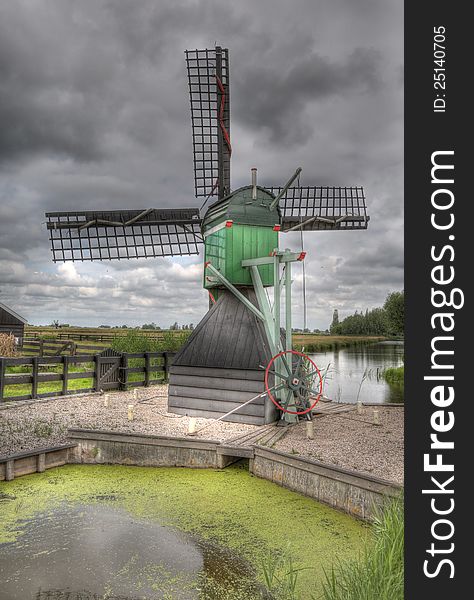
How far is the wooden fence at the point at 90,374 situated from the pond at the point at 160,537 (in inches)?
209

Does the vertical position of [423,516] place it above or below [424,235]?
below

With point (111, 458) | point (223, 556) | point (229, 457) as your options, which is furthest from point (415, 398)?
point (111, 458)

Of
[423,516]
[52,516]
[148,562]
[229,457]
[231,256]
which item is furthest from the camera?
[231,256]

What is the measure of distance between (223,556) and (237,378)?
5.12m

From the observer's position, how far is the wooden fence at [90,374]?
11.7 m

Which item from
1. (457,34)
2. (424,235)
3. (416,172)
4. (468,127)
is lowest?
(424,235)

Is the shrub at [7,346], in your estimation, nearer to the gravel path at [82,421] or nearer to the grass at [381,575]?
the gravel path at [82,421]

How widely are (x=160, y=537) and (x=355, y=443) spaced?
3.90 meters

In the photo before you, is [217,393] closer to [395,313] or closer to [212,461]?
[212,461]

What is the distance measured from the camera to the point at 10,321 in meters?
26.0

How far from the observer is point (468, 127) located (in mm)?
1745

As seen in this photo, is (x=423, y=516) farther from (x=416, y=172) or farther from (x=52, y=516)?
(x=52, y=516)

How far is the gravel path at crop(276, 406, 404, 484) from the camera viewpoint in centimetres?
642

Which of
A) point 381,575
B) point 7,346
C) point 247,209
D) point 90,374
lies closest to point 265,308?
point 247,209
